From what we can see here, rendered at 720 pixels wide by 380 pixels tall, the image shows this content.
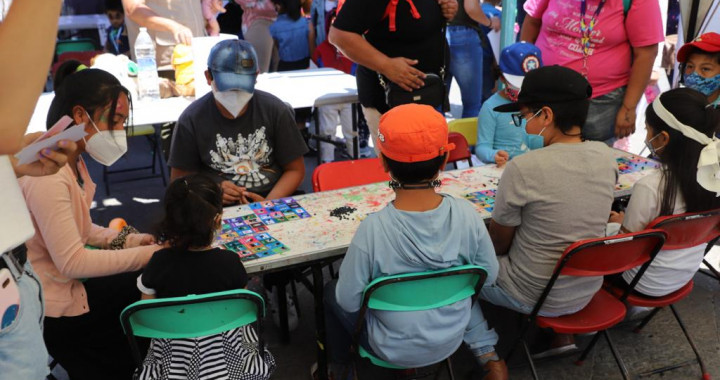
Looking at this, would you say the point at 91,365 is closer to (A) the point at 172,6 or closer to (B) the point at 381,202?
(B) the point at 381,202

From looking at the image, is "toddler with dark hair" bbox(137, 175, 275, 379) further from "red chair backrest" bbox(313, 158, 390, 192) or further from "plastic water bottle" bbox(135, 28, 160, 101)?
"plastic water bottle" bbox(135, 28, 160, 101)

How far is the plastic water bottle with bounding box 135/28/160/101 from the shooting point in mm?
3617

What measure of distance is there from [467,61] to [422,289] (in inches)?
143

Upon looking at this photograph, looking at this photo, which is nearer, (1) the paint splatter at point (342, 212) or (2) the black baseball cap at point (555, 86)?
(2) the black baseball cap at point (555, 86)

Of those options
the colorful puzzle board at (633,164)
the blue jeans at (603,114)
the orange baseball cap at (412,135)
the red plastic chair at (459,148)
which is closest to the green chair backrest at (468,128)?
the red plastic chair at (459,148)

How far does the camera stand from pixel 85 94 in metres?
2.03

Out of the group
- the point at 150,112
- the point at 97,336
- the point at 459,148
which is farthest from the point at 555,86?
the point at 150,112

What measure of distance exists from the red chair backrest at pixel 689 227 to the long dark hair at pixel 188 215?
5.14 feet

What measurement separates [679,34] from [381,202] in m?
3.35

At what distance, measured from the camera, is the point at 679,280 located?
2318 mm

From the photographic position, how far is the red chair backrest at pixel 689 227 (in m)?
2.05

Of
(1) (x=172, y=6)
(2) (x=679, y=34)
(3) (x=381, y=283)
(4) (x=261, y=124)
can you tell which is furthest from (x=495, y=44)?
(3) (x=381, y=283)

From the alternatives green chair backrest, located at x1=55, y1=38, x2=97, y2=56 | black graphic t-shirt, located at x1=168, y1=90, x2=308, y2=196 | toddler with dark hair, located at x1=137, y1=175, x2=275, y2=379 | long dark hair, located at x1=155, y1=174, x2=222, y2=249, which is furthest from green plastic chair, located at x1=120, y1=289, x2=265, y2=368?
green chair backrest, located at x1=55, y1=38, x2=97, y2=56

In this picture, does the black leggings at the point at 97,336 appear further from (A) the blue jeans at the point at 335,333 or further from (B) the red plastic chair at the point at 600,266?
(B) the red plastic chair at the point at 600,266
